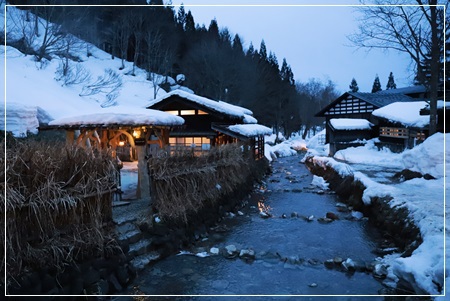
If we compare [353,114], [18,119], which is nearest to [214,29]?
[353,114]

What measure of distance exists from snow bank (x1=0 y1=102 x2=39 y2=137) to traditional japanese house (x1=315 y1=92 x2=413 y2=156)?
23826mm

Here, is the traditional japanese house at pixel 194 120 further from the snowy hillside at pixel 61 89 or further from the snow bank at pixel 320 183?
the snow bank at pixel 320 183

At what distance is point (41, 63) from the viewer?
86.4 feet

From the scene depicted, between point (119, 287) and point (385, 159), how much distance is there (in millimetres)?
19675

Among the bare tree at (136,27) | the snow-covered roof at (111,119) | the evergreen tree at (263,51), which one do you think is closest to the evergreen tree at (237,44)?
the evergreen tree at (263,51)

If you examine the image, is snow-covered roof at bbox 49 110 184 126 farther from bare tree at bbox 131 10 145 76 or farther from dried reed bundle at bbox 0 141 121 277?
bare tree at bbox 131 10 145 76

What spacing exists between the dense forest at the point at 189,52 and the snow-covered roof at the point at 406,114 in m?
17.5

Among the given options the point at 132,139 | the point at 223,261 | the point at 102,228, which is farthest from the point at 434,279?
the point at 132,139

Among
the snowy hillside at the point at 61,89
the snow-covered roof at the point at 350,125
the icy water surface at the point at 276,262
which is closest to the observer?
the icy water surface at the point at 276,262

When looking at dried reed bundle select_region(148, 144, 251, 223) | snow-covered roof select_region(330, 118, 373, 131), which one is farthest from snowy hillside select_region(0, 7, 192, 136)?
snow-covered roof select_region(330, 118, 373, 131)

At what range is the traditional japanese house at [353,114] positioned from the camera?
29373 millimetres

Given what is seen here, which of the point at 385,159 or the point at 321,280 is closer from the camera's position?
the point at 321,280

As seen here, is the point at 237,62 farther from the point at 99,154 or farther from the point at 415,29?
the point at 99,154

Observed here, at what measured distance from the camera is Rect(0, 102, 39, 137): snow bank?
44.3 ft
